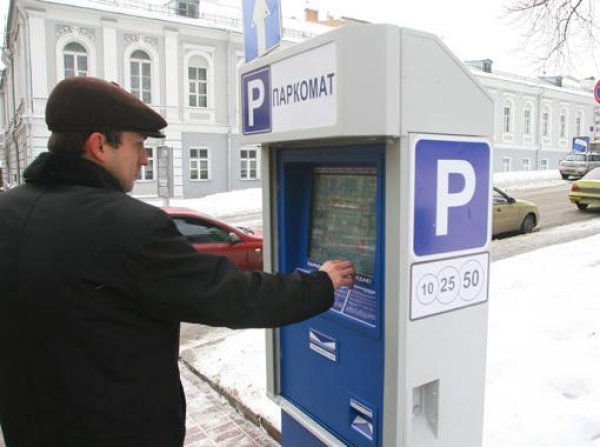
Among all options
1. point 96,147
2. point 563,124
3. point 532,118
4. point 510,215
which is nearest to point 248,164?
point 510,215

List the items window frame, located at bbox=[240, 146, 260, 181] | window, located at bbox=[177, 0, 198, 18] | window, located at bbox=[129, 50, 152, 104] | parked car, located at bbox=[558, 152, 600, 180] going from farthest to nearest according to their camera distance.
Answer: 1. parked car, located at bbox=[558, 152, 600, 180]
2. window frame, located at bbox=[240, 146, 260, 181]
3. window, located at bbox=[177, 0, 198, 18]
4. window, located at bbox=[129, 50, 152, 104]

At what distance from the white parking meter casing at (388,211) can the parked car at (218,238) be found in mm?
4823

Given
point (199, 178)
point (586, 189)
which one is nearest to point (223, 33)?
point (199, 178)

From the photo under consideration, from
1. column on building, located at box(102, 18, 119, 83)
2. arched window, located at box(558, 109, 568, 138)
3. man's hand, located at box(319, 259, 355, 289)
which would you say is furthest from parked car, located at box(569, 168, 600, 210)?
arched window, located at box(558, 109, 568, 138)

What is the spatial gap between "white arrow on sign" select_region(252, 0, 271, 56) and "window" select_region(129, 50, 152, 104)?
21.0m

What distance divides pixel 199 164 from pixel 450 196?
2323 cm

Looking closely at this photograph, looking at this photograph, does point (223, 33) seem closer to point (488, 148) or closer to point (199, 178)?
point (199, 178)

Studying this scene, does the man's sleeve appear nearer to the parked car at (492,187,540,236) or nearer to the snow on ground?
the snow on ground

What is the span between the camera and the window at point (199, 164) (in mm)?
→ 24375

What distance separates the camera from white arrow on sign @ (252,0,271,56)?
2.67m

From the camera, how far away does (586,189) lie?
14.4 meters

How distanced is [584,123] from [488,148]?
45005 mm

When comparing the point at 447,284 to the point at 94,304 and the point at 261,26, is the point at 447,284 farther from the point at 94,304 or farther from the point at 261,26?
the point at 261,26

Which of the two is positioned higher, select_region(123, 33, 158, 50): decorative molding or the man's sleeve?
select_region(123, 33, 158, 50): decorative molding
